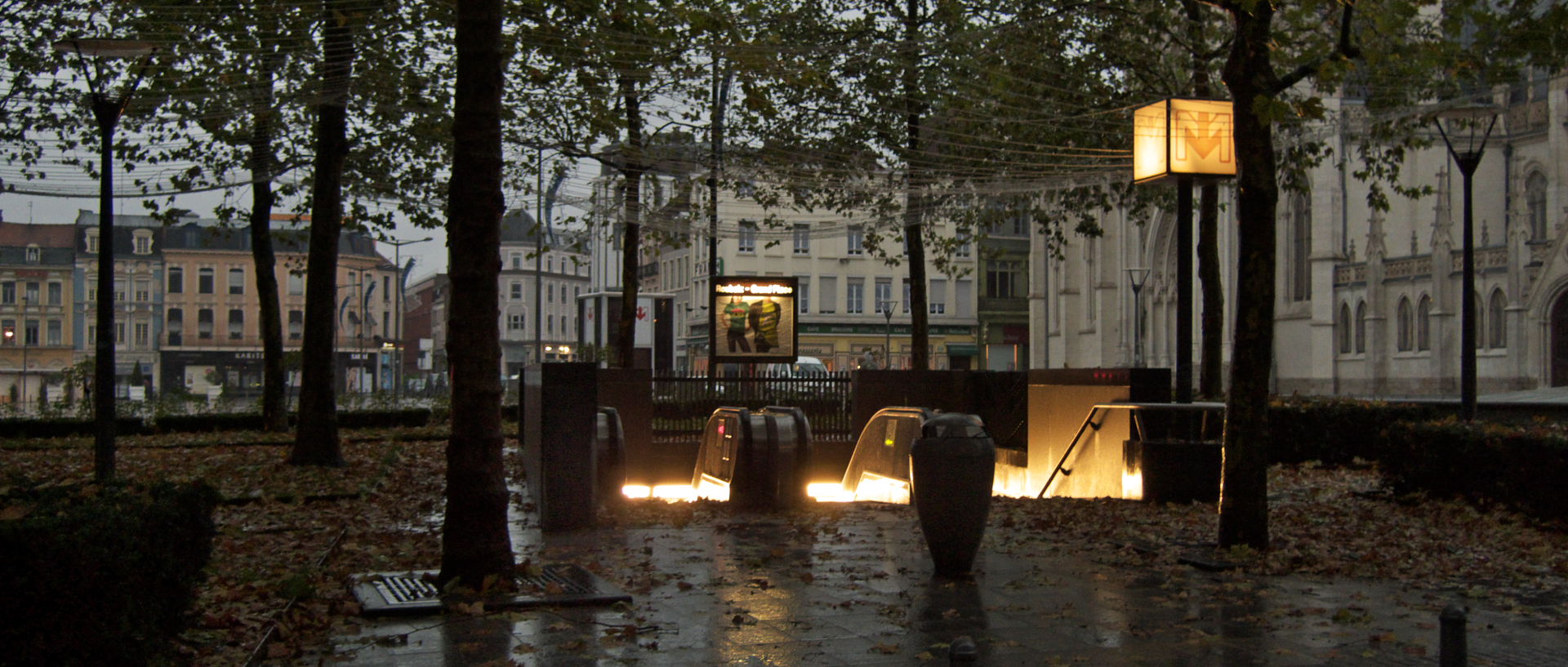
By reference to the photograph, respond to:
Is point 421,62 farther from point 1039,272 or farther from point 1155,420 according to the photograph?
point 1039,272

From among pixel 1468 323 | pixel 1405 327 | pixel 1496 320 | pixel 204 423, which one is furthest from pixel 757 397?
pixel 1405 327

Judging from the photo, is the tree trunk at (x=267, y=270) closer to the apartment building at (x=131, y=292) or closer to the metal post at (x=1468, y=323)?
the metal post at (x=1468, y=323)

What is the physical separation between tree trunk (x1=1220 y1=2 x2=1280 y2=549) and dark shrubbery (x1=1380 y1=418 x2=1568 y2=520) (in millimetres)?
3137

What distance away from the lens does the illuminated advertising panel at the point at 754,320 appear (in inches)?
1045

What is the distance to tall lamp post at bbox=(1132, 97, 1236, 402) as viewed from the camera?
13.7m

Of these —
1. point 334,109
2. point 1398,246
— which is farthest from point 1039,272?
point 334,109

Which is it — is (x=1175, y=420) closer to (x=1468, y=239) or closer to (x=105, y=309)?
(x=1468, y=239)

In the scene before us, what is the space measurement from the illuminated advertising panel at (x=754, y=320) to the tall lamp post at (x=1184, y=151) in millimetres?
12988

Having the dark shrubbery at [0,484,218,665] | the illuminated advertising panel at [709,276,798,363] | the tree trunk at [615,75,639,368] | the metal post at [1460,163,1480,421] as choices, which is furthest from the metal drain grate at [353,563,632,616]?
the illuminated advertising panel at [709,276,798,363]

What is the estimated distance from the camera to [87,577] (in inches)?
190

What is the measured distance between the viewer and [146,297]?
93.9 metres

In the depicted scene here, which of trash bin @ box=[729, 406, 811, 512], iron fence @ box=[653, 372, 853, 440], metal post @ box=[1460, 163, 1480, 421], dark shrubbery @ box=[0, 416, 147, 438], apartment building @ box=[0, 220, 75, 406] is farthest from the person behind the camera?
apartment building @ box=[0, 220, 75, 406]

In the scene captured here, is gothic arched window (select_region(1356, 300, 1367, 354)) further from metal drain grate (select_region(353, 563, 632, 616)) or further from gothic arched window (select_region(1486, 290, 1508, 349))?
metal drain grate (select_region(353, 563, 632, 616))

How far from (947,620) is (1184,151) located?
7.69m
